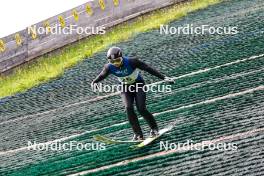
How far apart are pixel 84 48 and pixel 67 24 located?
2098mm

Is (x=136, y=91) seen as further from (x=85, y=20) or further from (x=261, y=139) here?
(x=85, y=20)

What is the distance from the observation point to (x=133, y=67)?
25.1ft

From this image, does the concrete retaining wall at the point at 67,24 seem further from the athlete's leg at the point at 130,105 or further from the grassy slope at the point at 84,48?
the athlete's leg at the point at 130,105

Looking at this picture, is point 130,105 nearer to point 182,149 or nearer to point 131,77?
point 131,77
